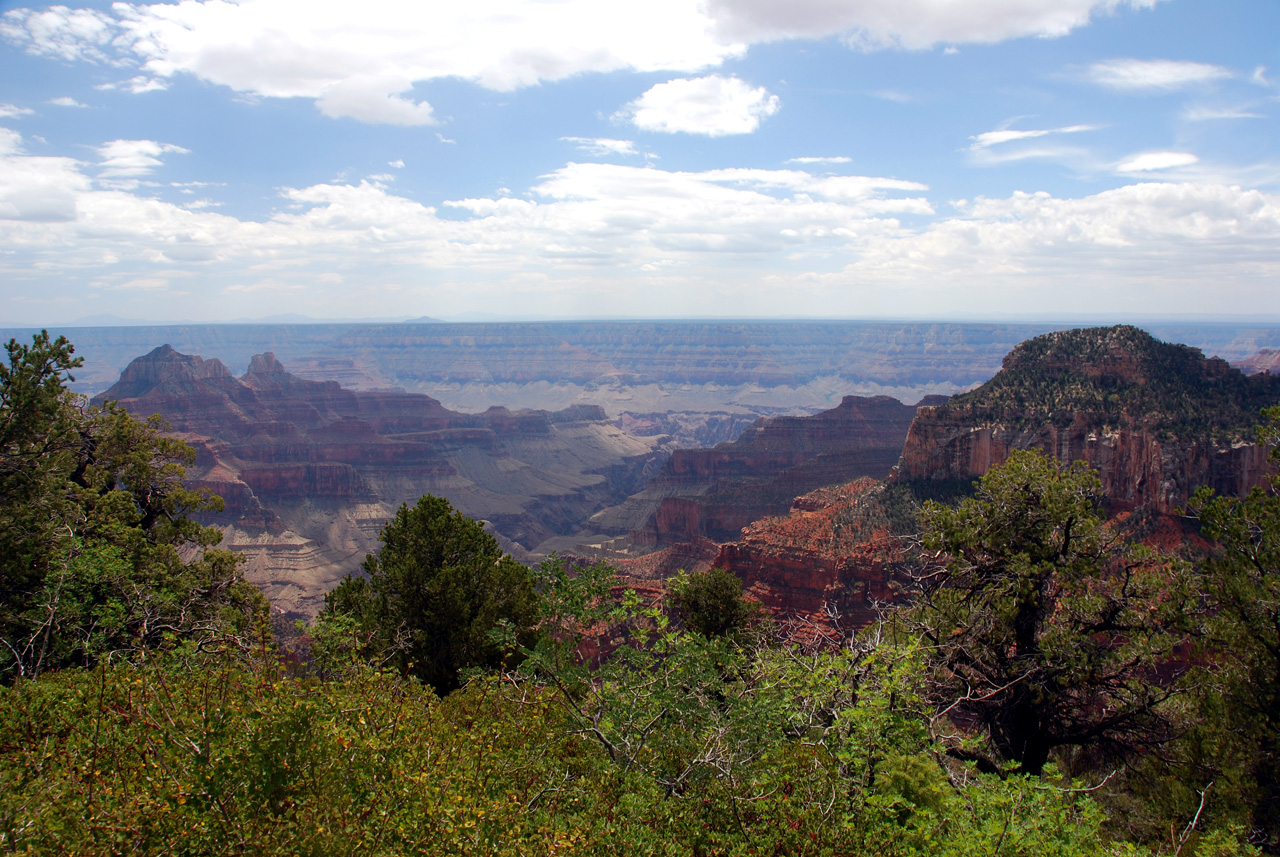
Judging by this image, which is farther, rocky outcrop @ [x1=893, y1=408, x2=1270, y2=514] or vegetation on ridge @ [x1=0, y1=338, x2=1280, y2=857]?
rocky outcrop @ [x1=893, y1=408, x2=1270, y2=514]

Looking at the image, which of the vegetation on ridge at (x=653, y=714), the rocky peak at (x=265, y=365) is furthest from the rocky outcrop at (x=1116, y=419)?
the rocky peak at (x=265, y=365)

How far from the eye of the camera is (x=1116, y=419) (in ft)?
140

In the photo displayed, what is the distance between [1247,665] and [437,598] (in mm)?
19567

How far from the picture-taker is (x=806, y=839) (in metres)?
8.15

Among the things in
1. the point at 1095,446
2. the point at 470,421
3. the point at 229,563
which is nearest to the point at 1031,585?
the point at 229,563

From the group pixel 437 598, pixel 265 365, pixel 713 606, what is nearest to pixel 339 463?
pixel 265 365

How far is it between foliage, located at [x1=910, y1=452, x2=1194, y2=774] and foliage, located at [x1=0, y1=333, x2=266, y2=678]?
54.6 feet

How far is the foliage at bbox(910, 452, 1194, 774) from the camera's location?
14.2 metres

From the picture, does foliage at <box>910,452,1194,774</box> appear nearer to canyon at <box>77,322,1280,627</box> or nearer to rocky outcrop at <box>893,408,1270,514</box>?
canyon at <box>77,322,1280,627</box>

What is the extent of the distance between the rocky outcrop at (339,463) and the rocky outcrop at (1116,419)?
69.1 meters

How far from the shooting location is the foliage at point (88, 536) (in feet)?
52.4

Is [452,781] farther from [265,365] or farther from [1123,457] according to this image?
[265,365]

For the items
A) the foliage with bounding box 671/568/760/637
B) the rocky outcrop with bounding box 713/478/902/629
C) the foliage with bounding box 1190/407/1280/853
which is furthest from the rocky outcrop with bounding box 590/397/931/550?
the foliage with bounding box 1190/407/1280/853

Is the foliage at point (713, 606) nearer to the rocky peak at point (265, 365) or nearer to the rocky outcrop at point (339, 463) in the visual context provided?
the rocky outcrop at point (339, 463)
